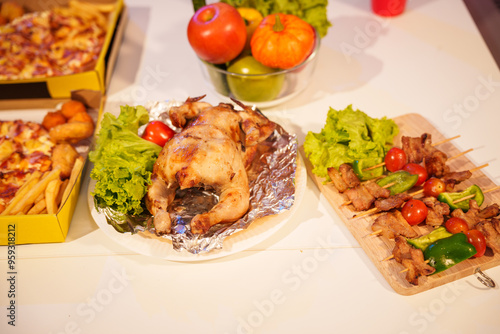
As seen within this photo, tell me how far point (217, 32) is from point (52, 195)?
1471mm

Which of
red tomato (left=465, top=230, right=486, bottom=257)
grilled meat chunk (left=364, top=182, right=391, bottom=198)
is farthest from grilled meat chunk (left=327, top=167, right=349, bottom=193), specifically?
red tomato (left=465, top=230, right=486, bottom=257)

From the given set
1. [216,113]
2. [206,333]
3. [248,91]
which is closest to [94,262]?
[206,333]

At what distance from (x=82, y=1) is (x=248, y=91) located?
6.78 feet

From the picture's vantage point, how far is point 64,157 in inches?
112

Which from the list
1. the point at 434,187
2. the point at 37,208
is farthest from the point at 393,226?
the point at 37,208

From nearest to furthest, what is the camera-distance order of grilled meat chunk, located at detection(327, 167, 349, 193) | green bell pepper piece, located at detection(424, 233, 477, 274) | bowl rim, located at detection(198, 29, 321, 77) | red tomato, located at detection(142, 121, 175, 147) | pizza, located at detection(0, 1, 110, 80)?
1. green bell pepper piece, located at detection(424, 233, 477, 274)
2. grilled meat chunk, located at detection(327, 167, 349, 193)
3. red tomato, located at detection(142, 121, 175, 147)
4. bowl rim, located at detection(198, 29, 321, 77)
5. pizza, located at detection(0, 1, 110, 80)

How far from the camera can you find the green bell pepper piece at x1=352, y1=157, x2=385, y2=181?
2712mm

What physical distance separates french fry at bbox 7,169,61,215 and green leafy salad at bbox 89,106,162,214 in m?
0.27

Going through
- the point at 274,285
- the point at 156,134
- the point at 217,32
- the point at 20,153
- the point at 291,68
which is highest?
the point at 217,32

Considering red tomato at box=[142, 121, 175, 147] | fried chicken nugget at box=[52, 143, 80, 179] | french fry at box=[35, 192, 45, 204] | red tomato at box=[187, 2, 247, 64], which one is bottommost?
french fry at box=[35, 192, 45, 204]

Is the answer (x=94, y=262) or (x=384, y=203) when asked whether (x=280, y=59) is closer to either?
(x=384, y=203)

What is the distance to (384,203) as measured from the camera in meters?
2.52

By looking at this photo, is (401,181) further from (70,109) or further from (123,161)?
(70,109)

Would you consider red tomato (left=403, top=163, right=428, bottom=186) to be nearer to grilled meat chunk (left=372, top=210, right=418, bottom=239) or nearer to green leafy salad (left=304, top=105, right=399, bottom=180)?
green leafy salad (left=304, top=105, right=399, bottom=180)
